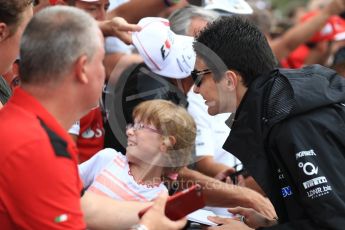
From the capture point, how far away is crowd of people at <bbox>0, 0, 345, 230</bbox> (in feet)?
9.56

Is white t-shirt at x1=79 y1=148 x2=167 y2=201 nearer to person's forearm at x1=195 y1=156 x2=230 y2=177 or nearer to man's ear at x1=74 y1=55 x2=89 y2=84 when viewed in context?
person's forearm at x1=195 y1=156 x2=230 y2=177

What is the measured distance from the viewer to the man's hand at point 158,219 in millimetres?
3084

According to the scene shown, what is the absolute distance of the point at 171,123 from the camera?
4.46m

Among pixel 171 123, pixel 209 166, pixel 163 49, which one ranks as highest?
pixel 163 49

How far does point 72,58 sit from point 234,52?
48.9 inches

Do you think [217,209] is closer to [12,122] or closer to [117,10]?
[117,10]

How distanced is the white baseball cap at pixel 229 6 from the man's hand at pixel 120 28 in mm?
1612

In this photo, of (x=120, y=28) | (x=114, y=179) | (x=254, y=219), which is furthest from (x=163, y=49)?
(x=254, y=219)

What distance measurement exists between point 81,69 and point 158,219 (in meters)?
0.67

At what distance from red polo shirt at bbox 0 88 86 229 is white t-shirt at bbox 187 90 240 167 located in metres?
2.54

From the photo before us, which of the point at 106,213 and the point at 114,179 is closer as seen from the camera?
the point at 106,213

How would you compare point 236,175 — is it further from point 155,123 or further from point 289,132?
point 289,132

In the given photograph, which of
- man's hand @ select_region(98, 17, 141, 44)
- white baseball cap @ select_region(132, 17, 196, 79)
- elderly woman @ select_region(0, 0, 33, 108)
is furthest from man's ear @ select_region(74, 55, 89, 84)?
white baseball cap @ select_region(132, 17, 196, 79)

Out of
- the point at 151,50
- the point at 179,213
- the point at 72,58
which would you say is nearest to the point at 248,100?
the point at 179,213
